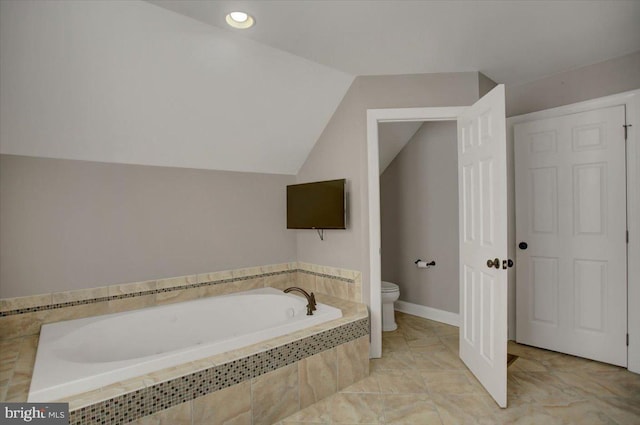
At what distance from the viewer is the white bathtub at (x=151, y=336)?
4.99 feet

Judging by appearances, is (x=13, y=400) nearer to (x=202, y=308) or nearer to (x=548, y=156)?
(x=202, y=308)

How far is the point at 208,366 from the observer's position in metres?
1.71

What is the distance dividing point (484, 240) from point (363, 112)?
1372 mm

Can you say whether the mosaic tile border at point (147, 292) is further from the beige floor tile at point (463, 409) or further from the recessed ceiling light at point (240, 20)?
the recessed ceiling light at point (240, 20)

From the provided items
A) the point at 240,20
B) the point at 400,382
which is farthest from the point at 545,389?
the point at 240,20

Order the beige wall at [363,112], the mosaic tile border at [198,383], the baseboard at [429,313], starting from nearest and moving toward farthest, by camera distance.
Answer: the mosaic tile border at [198,383], the beige wall at [363,112], the baseboard at [429,313]

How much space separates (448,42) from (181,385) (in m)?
2.60

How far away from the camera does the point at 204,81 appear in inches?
93.4

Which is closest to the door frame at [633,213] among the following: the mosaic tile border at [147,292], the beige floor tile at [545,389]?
the beige floor tile at [545,389]

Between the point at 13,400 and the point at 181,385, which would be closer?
the point at 13,400

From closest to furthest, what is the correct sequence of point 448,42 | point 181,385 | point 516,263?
point 181,385
point 448,42
point 516,263

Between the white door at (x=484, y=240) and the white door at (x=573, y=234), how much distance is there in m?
0.79

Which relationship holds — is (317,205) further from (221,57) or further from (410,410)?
(410,410)

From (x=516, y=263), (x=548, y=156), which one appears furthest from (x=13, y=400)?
(x=548, y=156)
